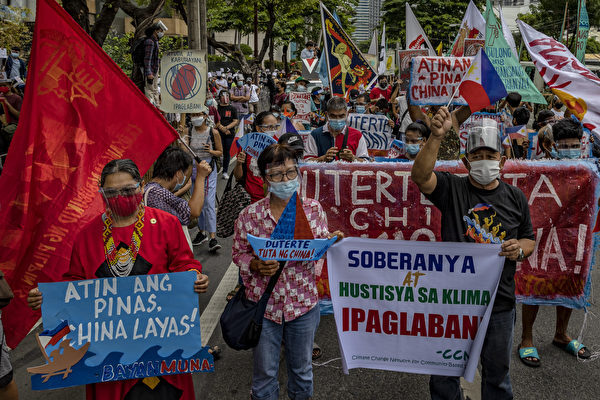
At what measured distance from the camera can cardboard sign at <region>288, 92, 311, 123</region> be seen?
1157cm

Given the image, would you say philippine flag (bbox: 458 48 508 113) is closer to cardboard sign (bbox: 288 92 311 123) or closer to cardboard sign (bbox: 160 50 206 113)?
cardboard sign (bbox: 160 50 206 113)

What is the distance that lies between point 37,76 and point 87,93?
11.3 inches

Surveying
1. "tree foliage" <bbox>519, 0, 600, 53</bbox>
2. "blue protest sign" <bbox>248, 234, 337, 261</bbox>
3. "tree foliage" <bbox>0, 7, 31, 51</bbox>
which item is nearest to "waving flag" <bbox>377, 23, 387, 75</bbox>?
"tree foliage" <bbox>0, 7, 31, 51</bbox>

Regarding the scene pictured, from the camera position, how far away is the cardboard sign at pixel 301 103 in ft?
38.0

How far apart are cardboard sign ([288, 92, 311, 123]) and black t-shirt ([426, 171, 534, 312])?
854 centimetres

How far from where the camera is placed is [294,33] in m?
38.2

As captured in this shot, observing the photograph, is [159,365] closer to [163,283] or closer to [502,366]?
[163,283]

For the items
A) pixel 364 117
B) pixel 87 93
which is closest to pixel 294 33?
pixel 364 117

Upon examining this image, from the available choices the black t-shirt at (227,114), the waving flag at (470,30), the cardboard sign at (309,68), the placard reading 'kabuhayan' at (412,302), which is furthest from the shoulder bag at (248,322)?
the cardboard sign at (309,68)

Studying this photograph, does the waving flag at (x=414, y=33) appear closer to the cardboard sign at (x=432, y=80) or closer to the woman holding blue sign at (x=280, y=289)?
the cardboard sign at (x=432, y=80)

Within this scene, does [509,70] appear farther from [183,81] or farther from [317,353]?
[317,353]

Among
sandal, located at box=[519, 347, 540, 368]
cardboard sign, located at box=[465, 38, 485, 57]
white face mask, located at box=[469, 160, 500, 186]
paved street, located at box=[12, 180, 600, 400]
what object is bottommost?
paved street, located at box=[12, 180, 600, 400]

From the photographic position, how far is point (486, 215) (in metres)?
3.07

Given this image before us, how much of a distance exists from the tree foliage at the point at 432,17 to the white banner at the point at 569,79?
129ft
